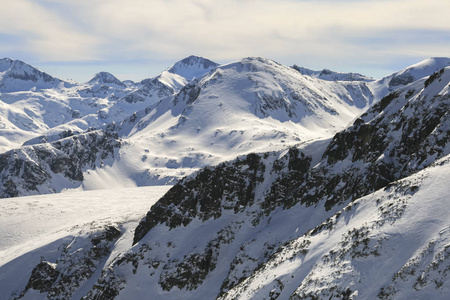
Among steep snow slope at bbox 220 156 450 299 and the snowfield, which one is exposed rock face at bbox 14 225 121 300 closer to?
the snowfield

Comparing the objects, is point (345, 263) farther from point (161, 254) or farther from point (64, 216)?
point (64, 216)

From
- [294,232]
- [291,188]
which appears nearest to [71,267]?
[294,232]

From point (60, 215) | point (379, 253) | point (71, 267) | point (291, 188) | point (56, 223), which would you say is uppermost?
point (379, 253)

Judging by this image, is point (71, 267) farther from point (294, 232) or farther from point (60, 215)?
point (294, 232)

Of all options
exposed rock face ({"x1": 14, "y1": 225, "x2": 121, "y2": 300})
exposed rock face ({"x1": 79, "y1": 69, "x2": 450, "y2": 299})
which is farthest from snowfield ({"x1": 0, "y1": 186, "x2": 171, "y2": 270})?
exposed rock face ({"x1": 79, "y1": 69, "x2": 450, "y2": 299})

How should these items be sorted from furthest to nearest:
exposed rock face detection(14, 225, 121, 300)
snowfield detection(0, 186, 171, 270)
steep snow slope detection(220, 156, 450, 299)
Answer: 1. snowfield detection(0, 186, 171, 270)
2. exposed rock face detection(14, 225, 121, 300)
3. steep snow slope detection(220, 156, 450, 299)

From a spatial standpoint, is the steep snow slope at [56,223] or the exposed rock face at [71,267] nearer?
the exposed rock face at [71,267]

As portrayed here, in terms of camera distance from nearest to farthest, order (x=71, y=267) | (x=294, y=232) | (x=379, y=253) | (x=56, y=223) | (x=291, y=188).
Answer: (x=379, y=253) → (x=294, y=232) → (x=291, y=188) → (x=71, y=267) → (x=56, y=223)

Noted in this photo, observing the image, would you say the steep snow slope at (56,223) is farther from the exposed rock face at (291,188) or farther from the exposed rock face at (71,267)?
the exposed rock face at (291,188)

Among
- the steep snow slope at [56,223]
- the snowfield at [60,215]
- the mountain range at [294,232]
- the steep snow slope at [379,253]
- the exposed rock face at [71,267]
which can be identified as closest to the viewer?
the steep snow slope at [379,253]

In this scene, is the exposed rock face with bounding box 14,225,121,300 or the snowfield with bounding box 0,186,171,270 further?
the snowfield with bounding box 0,186,171,270

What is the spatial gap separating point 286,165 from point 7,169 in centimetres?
17964

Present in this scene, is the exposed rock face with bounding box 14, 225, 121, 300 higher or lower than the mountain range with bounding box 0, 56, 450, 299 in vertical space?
lower

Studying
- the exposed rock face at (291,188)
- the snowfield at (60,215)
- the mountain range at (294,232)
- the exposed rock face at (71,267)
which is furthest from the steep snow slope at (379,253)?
the snowfield at (60,215)
